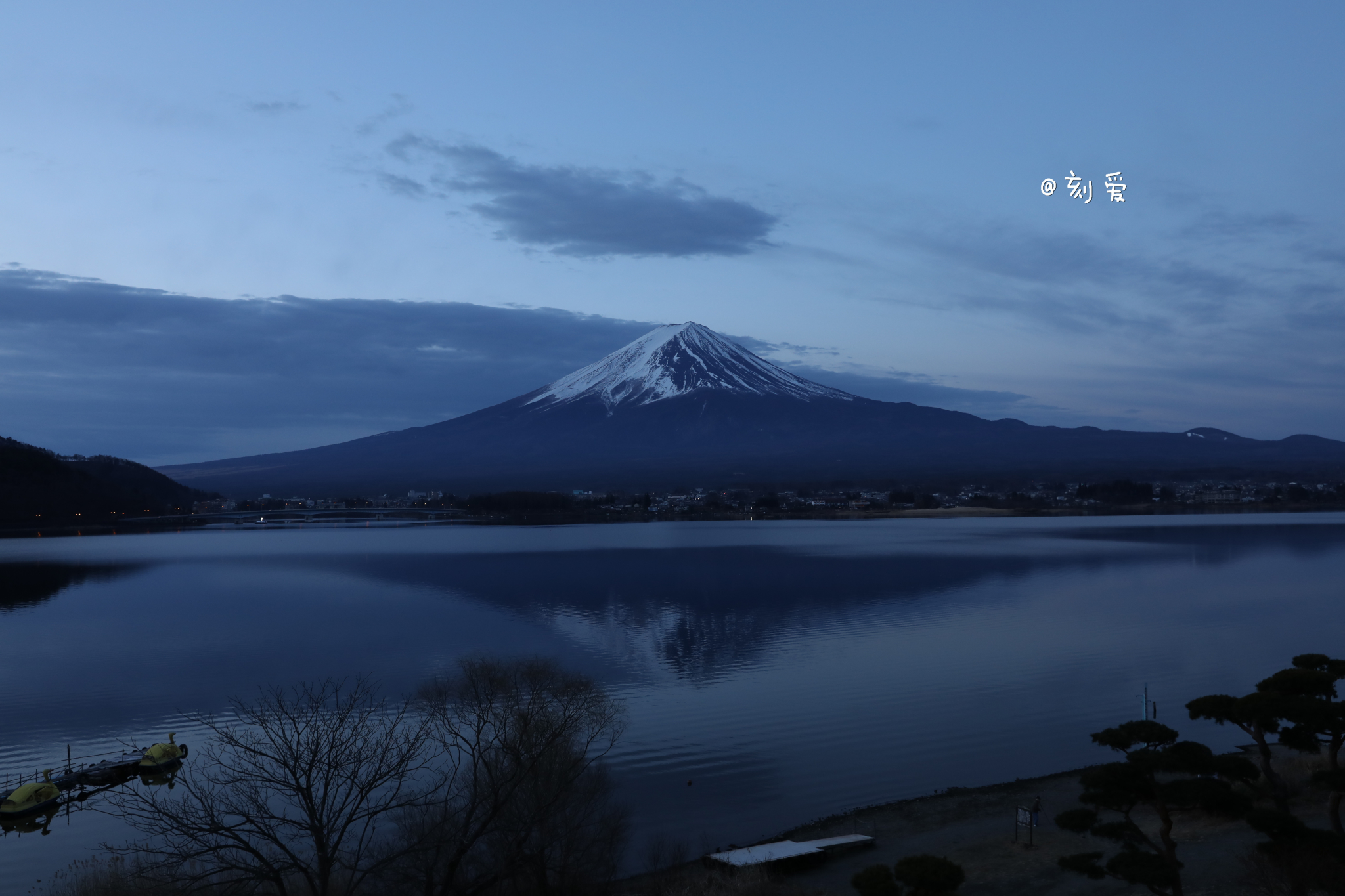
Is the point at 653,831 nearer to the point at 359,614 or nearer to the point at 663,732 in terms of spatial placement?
the point at 663,732

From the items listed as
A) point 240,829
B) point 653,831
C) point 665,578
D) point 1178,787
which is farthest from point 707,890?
point 665,578

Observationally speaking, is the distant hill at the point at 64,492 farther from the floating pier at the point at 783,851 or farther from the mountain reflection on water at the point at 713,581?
the floating pier at the point at 783,851

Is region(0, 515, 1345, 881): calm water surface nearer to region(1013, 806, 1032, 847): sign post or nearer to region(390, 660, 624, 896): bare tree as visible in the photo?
region(390, 660, 624, 896): bare tree

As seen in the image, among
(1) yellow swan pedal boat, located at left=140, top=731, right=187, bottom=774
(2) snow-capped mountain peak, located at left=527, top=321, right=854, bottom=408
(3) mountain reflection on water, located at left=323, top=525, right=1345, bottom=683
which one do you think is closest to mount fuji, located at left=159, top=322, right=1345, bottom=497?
(2) snow-capped mountain peak, located at left=527, top=321, right=854, bottom=408

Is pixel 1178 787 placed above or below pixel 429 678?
above

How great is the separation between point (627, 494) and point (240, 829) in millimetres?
92233

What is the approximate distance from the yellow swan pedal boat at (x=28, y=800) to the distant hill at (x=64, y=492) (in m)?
74.0

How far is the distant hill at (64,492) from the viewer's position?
74.8 metres

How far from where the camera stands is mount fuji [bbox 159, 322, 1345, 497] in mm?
120312

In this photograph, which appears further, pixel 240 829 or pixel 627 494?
pixel 627 494

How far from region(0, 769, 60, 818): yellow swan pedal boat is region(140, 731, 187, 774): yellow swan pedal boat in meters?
1.10

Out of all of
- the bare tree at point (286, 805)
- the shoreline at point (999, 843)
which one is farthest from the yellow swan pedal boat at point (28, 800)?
the shoreline at point (999, 843)

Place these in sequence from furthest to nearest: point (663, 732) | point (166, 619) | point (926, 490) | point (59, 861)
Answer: point (926, 490), point (166, 619), point (663, 732), point (59, 861)

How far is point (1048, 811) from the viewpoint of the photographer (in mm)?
10766
